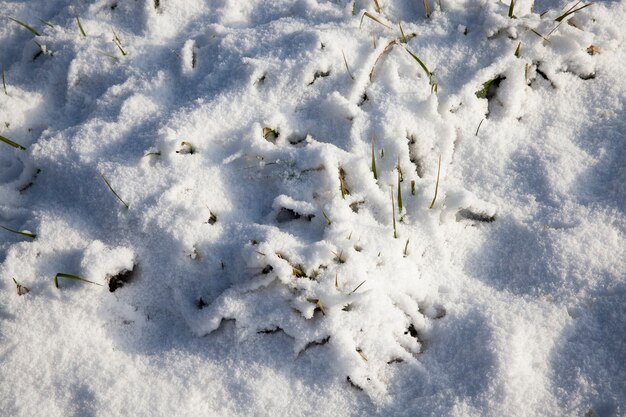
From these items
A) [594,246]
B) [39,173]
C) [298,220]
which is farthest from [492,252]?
[39,173]

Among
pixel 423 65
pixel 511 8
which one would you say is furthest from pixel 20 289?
pixel 511 8

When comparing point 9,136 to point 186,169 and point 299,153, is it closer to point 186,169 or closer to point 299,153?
point 186,169

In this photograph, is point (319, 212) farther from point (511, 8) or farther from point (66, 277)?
point (511, 8)

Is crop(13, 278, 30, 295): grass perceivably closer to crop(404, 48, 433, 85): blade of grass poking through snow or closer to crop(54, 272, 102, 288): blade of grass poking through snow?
crop(54, 272, 102, 288): blade of grass poking through snow

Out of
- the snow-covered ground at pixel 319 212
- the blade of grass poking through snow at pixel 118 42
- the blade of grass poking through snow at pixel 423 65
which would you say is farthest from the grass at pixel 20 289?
the blade of grass poking through snow at pixel 423 65

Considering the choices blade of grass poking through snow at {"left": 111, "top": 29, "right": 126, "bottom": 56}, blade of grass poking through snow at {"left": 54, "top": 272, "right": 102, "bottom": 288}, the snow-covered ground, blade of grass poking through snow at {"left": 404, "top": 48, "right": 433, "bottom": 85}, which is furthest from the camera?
blade of grass poking through snow at {"left": 111, "top": 29, "right": 126, "bottom": 56}

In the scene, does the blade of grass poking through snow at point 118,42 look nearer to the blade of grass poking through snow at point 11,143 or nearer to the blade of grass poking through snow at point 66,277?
the blade of grass poking through snow at point 11,143

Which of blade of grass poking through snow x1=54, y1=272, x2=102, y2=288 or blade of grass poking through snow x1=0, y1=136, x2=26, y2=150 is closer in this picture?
blade of grass poking through snow x1=54, y1=272, x2=102, y2=288

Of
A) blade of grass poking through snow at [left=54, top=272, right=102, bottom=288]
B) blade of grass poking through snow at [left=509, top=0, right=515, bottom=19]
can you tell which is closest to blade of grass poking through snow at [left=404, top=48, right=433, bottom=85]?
blade of grass poking through snow at [left=509, top=0, right=515, bottom=19]
